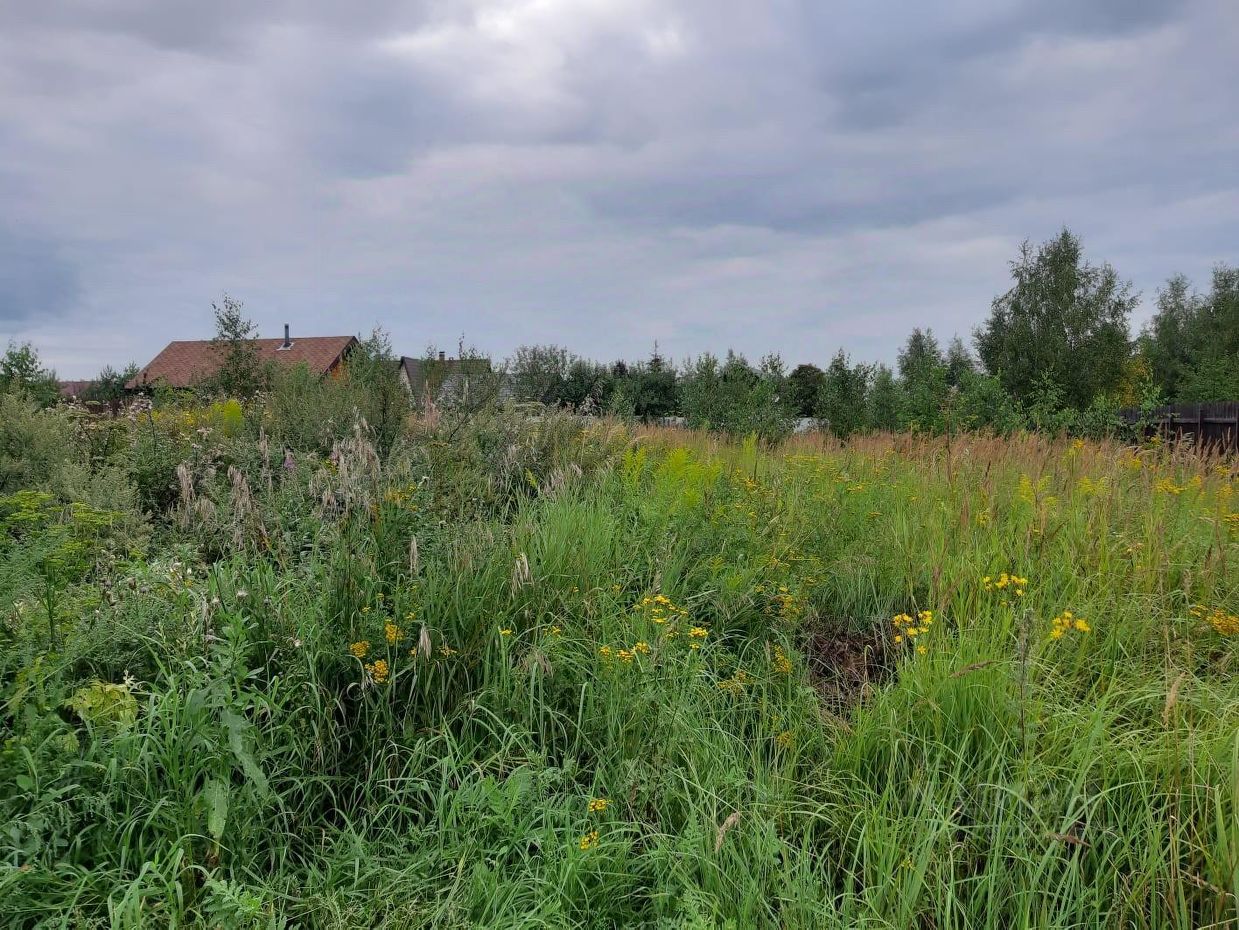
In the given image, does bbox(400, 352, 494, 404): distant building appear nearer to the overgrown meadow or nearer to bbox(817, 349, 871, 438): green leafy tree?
the overgrown meadow

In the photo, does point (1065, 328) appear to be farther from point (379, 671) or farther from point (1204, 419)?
point (379, 671)

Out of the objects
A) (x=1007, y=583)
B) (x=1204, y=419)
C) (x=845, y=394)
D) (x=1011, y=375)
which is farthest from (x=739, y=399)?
(x=1011, y=375)

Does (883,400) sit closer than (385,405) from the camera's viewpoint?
No

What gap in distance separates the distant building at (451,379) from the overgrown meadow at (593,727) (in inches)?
154

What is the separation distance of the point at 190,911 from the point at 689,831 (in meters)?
1.52

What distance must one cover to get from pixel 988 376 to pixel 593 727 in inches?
640

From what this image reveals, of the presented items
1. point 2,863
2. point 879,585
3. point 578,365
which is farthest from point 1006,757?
point 578,365

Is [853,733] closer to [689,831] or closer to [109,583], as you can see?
[689,831]


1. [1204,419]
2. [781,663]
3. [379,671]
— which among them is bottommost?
[781,663]

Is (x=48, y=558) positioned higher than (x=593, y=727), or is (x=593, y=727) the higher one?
(x=48, y=558)

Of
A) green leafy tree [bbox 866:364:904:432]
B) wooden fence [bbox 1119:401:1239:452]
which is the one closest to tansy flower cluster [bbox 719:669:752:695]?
wooden fence [bbox 1119:401:1239:452]

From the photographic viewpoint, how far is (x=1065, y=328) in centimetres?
3453

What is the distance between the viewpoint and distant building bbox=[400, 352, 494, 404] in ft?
27.3

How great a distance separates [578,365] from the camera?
2919 centimetres
